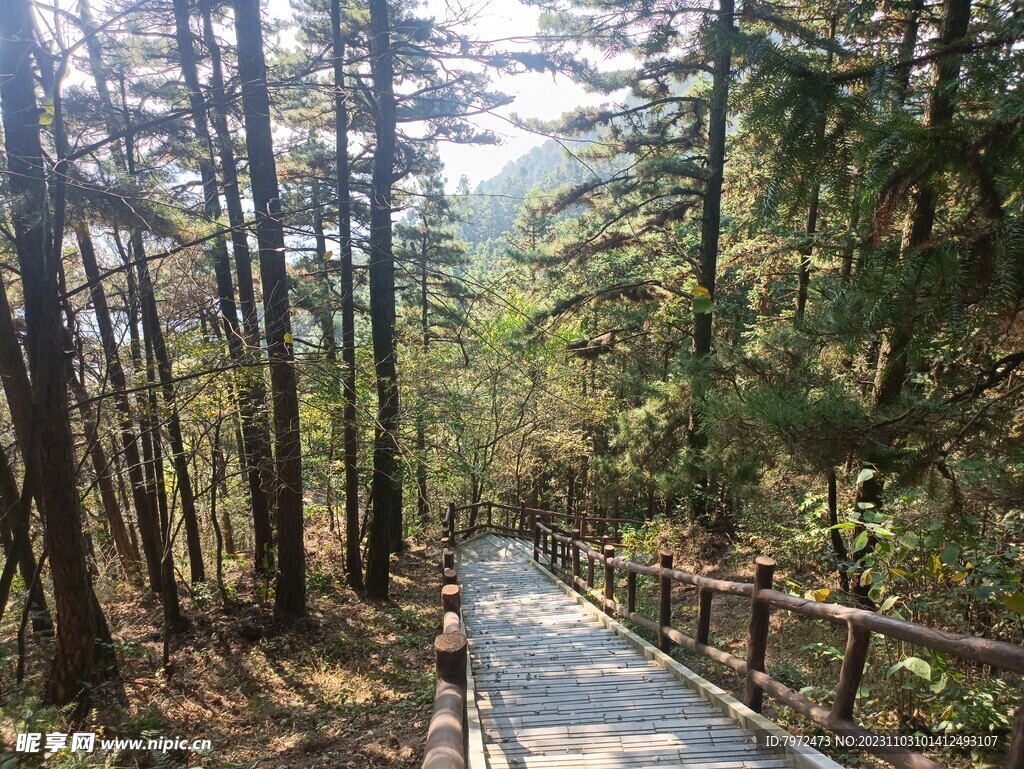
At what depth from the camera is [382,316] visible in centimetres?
1075

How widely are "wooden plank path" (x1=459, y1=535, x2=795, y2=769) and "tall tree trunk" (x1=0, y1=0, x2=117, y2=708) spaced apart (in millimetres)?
3934

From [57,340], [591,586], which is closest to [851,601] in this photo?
[591,586]

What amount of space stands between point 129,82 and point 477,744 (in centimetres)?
1268

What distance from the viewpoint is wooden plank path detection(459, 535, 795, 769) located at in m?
3.58

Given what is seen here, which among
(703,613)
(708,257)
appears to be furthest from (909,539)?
(708,257)

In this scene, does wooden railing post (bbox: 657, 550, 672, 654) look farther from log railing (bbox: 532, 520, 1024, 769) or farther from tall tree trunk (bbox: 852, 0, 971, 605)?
tall tree trunk (bbox: 852, 0, 971, 605)

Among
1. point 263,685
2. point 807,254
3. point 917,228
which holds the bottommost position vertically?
point 263,685

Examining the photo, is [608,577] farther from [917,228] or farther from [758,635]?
[917,228]

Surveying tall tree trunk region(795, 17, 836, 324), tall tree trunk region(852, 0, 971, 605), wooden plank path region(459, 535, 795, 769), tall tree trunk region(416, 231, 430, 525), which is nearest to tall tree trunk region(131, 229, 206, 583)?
tall tree trunk region(416, 231, 430, 525)

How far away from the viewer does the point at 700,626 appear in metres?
5.16

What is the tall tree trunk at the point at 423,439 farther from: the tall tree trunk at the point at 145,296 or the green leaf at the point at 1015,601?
the green leaf at the point at 1015,601

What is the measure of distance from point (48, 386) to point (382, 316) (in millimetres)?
6430

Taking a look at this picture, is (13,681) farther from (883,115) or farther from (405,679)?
(883,115)

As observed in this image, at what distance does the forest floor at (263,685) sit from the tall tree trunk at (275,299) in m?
1.08
